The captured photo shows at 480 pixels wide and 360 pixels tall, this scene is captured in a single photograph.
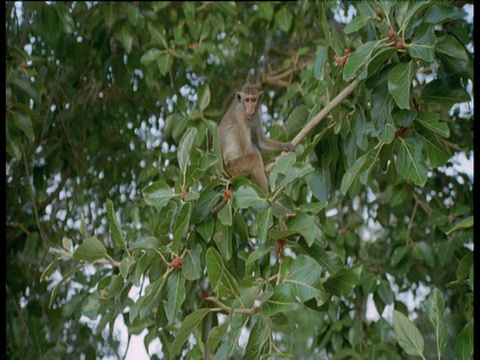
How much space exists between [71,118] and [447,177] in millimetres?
2402

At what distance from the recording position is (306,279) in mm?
2475

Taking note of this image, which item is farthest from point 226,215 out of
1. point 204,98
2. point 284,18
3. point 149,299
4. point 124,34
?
point 284,18

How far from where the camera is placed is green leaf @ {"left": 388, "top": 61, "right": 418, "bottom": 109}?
8.76 ft

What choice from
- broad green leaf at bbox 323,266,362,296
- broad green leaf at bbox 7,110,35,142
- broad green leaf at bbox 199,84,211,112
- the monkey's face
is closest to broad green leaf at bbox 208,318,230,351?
broad green leaf at bbox 323,266,362,296

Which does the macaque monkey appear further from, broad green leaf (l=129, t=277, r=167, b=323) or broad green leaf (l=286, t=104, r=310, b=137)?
broad green leaf (l=129, t=277, r=167, b=323)

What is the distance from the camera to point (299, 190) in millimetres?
4434

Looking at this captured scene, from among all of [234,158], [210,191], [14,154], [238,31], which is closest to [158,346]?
[234,158]

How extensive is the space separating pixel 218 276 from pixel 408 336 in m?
0.63

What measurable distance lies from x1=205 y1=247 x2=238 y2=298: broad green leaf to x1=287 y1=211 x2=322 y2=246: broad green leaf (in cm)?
28

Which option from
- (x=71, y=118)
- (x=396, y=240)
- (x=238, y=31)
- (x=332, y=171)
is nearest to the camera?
(x=332, y=171)

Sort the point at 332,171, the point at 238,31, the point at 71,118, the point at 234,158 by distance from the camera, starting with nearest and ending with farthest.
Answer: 1. the point at 332,171
2. the point at 234,158
3. the point at 71,118
4. the point at 238,31

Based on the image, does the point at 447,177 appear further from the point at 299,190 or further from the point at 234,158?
the point at 234,158

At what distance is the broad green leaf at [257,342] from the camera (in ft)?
8.30

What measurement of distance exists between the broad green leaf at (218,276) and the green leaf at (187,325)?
0.09 meters
